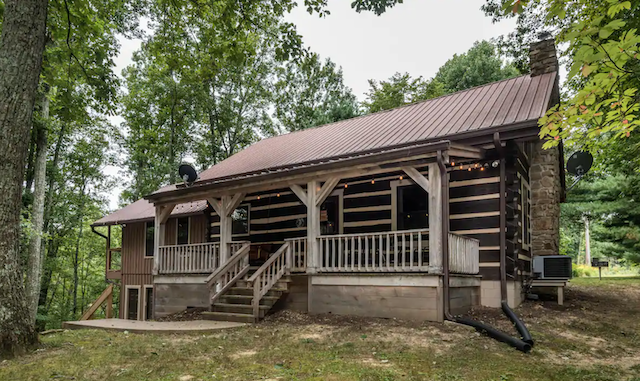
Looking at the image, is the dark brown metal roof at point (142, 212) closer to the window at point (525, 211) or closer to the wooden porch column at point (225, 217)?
the wooden porch column at point (225, 217)

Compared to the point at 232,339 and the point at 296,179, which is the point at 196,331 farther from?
the point at 296,179

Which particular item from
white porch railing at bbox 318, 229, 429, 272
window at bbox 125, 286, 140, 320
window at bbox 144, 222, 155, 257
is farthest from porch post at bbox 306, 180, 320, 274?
window at bbox 125, 286, 140, 320

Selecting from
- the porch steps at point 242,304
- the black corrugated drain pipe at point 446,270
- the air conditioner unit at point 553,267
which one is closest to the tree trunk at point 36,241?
the porch steps at point 242,304

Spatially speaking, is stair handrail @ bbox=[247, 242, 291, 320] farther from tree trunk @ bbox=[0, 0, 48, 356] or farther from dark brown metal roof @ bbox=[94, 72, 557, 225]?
tree trunk @ bbox=[0, 0, 48, 356]

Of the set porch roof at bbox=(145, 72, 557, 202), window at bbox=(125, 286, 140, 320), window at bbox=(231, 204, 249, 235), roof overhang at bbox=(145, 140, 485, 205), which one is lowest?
window at bbox=(125, 286, 140, 320)

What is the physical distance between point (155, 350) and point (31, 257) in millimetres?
13758

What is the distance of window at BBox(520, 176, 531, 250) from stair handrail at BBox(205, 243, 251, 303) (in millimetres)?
7031

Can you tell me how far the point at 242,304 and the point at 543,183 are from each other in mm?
8866

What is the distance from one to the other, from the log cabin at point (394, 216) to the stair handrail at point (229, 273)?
35mm

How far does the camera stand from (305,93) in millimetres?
33781

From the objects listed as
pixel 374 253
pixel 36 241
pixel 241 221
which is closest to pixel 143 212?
pixel 36 241

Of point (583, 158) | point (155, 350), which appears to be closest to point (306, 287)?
point (155, 350)

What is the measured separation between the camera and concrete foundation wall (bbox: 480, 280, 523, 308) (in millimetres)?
10602

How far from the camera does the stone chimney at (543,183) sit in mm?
13375
